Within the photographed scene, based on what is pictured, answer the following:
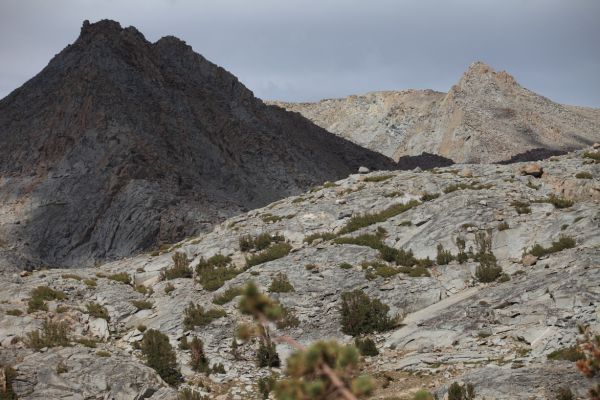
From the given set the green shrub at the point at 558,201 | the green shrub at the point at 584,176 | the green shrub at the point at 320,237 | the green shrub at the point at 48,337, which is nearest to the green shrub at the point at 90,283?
the green shrub at the point at 48,337

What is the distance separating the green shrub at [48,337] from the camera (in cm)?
1852

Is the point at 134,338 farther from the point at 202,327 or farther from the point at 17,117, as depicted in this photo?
the point at 17,117

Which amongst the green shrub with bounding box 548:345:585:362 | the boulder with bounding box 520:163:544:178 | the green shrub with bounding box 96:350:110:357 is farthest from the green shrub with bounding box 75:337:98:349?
the boulder with bounding box 520:163:544:178

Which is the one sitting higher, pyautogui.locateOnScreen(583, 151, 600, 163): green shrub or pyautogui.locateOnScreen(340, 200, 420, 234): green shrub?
pyautogui.locateOnScreen(583, 151, 600, 163): green shrub

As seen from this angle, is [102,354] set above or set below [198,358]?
above

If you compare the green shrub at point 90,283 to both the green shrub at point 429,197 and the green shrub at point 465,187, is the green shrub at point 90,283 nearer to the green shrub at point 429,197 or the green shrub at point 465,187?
the green shrub at point 429,197

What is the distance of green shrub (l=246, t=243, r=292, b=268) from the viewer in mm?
26422

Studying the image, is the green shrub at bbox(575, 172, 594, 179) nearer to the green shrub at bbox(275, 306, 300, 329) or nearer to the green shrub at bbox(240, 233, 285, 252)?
the green shrub at bbox(240, 233, 285, 252)

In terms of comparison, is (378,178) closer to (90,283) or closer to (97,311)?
(90,283)

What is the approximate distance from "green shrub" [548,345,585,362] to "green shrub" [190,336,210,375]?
10.1 meters

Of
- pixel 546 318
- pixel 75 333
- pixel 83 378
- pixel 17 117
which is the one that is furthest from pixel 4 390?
pixel 17 117

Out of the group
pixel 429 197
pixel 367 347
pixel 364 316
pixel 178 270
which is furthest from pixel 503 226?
pixel 178 270

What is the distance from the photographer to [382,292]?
2167 cm

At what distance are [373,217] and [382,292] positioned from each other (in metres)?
8.01
